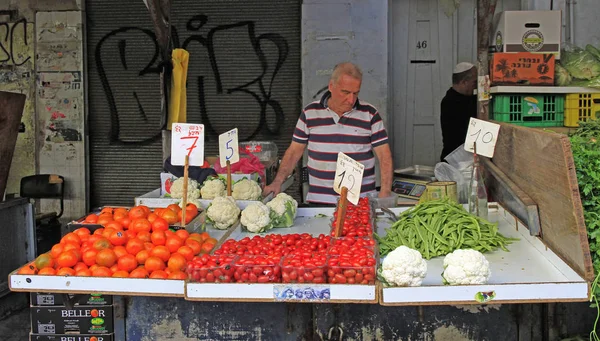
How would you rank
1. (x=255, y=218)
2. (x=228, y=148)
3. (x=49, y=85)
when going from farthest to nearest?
(x=49, y=85) < (x=228, y=148) < (x=255, y=218)

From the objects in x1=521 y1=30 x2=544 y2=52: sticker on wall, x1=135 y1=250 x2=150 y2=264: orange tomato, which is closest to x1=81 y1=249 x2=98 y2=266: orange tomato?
x1=135 y1=250 x2=150 y2=264: orange tomato

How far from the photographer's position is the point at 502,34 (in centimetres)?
619

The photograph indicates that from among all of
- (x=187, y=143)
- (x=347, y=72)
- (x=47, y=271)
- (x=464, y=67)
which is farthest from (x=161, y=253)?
(x=464, y=67)

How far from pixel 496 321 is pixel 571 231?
24.0 inches

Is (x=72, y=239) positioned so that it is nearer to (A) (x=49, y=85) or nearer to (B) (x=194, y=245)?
(B) (x=194, y=245)

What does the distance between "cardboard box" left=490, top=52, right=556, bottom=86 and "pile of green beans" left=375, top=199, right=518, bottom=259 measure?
2.28m

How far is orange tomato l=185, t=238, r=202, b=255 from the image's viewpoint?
12.0 ft

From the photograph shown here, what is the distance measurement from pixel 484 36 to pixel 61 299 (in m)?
4.17

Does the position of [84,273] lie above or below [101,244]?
below

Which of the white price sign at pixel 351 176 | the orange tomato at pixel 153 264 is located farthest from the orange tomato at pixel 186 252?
the white price sign at pixel 351 176

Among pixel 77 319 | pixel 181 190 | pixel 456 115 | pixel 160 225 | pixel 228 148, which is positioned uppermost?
pixel 456 115

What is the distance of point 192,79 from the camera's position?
9055 mm

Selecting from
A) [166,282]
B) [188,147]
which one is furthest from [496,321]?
[188,147]

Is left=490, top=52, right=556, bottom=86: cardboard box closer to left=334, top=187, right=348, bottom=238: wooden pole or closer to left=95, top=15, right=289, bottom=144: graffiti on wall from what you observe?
left=334, top=187, right=348, bottom=238: wooden pole
